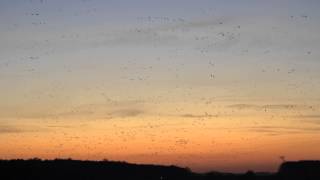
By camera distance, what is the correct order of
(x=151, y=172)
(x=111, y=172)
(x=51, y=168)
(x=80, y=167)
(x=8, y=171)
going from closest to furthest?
(x=8, y=171)
(x=51, y=168)
(x=80, y=167)
(x=111, y=172)
(x=151, y=172)

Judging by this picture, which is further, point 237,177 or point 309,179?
point 237,177

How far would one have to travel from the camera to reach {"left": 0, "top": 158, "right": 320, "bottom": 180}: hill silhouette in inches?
4715

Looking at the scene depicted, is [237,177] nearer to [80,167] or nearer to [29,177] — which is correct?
[80,167]

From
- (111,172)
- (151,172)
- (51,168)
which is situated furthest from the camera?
(151,172)

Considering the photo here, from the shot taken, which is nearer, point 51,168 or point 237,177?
point 51,168

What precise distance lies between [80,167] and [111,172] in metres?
11.6

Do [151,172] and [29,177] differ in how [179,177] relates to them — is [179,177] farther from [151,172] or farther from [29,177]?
[29,177]

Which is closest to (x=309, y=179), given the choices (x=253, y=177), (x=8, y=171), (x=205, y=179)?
(x=253, y=177)

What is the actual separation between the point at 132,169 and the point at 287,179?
3470 centimetres

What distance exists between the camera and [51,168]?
12975 centimetres

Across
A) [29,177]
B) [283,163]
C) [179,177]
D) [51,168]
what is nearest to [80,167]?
[51,168]

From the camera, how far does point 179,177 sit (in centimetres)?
17012

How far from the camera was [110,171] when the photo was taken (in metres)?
148

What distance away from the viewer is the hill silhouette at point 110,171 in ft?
393
